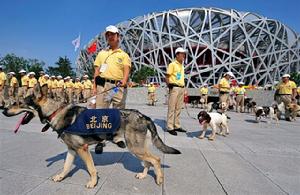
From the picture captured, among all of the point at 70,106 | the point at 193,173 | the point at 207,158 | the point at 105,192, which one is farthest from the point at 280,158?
the point at 70,106

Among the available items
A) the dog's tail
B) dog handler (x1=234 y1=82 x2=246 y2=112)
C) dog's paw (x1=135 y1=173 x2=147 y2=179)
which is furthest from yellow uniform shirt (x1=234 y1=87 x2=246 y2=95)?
dog's paw (x1=135 y1=173 x2=147 y2=179)

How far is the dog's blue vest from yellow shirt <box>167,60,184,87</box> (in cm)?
392

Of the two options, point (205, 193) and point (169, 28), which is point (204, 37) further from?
point (205, 193)

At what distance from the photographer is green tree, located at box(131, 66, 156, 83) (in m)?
54.0

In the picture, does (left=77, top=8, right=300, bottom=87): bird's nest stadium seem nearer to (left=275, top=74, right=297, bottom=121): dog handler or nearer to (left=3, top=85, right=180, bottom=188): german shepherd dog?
(left=275, top=74, right=297, bottom=121): dog handler

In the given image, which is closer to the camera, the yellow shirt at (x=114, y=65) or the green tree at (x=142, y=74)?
the yellow shirt at (x=114, y=65)

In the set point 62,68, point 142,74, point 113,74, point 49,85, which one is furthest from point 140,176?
point 62,68

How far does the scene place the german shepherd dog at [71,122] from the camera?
3.10 meters

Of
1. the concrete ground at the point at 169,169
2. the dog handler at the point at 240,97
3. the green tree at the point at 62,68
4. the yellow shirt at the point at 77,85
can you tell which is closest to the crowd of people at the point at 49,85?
the yellow shirt at the point at 77,85

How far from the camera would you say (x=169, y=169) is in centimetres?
389

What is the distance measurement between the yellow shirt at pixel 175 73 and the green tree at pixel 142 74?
4631cm

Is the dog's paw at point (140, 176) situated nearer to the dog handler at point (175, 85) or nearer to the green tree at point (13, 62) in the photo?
the dog handler at point (175, 85)

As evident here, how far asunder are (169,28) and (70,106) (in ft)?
188

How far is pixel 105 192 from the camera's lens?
3.00 metres
